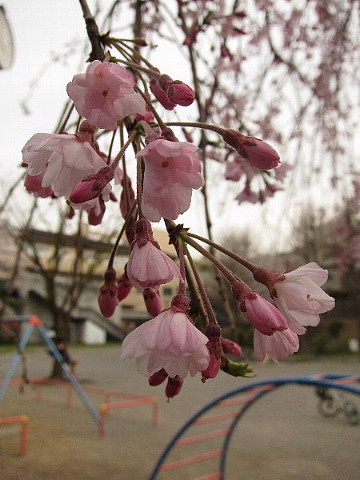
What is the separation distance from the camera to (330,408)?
253 inches

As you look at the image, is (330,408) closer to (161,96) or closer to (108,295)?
(108,295)

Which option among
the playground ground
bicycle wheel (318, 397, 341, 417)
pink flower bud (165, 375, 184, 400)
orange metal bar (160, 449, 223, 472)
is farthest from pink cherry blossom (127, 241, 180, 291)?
bicycle wheel (318, 397, 341, 417)

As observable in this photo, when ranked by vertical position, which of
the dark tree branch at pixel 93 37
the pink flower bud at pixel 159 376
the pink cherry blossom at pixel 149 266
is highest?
the dark tree branch at pixel 93 37

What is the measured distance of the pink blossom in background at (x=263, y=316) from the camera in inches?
17.7

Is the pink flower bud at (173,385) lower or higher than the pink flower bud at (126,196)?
lower

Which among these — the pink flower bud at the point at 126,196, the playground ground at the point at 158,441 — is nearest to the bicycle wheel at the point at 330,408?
the playground ground at the point at 158,441

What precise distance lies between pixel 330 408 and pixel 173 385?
21.7ft

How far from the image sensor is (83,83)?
0.45 meters

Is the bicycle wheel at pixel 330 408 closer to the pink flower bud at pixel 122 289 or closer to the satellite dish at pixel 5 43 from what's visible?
the satellite dish at pixel 5 43

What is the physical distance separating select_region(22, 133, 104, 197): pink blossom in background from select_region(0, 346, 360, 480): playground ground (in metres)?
2.32

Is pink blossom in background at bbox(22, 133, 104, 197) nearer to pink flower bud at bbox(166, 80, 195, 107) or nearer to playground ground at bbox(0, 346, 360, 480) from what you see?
pink flower bud at bbox(166, 80, 195, 107)

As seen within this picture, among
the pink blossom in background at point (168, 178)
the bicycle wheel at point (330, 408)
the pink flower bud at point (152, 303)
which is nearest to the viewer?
the pink blossom in background at point (168, 178)

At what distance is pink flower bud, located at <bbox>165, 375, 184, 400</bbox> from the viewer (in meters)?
0.50

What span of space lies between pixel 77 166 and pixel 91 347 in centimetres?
1294
